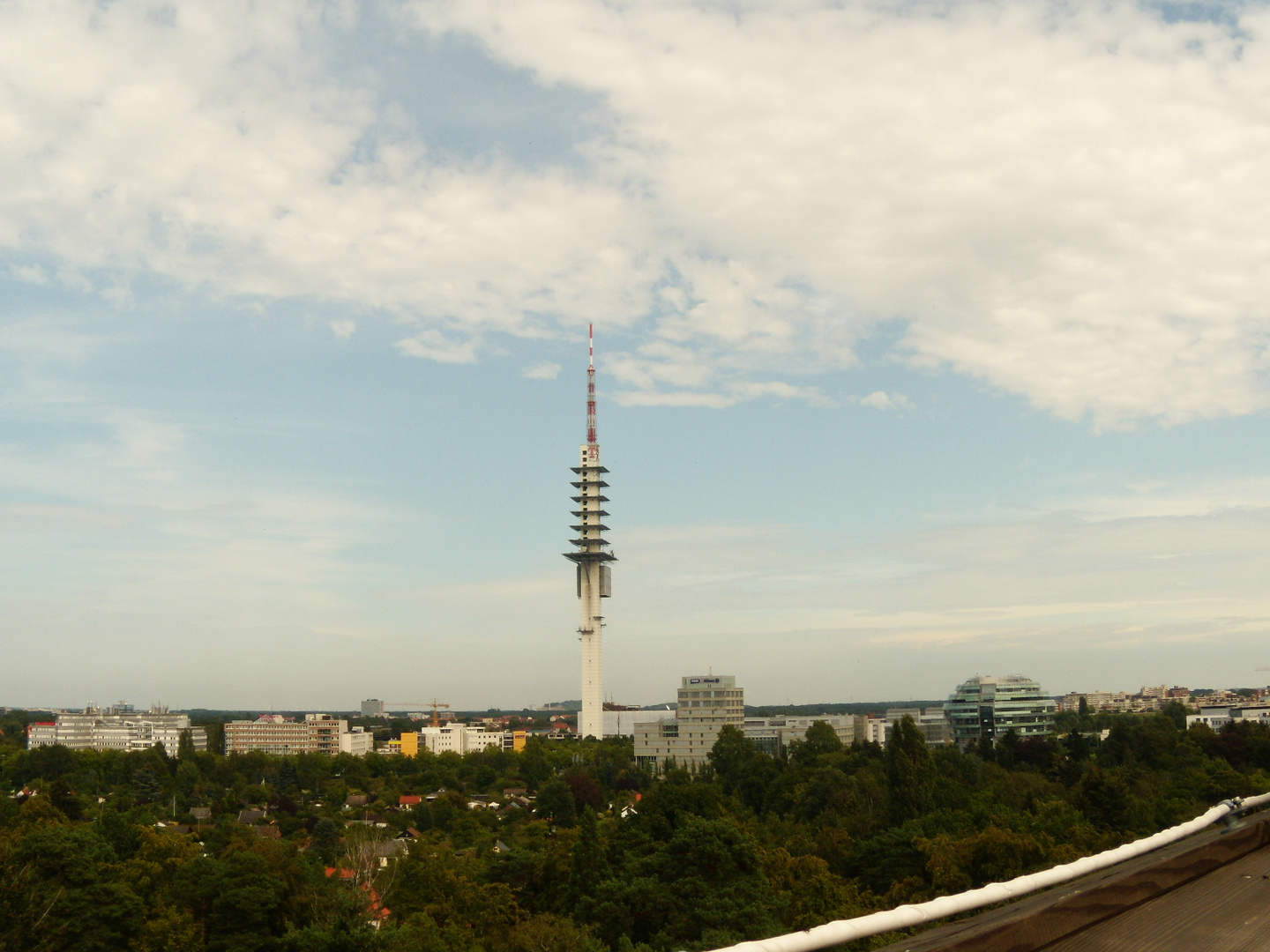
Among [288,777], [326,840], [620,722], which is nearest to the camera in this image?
[326,840]

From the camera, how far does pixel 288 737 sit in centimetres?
12769

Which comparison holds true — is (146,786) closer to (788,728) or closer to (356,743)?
(356,743)

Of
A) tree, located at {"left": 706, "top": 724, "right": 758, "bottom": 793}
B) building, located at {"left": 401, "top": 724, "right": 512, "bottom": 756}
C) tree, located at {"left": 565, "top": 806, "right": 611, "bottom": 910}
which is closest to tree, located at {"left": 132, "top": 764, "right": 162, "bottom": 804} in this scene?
tree, located at {"left": 706, "top": 724, "right": 758, "bottom": 793}

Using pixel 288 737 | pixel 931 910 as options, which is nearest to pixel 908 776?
pixel 931 910

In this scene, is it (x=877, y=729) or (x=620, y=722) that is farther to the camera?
(x=620, y=722)

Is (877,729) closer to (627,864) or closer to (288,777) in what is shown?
(288,777)

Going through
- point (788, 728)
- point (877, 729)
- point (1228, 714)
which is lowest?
point (877, 729)

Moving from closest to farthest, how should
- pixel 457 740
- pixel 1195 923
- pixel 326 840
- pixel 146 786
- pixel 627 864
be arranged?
1. pixel 1195 923
2. pixel 627 864
3. pixel 326 840
4. pixel 146 786
5. pixel 457 740

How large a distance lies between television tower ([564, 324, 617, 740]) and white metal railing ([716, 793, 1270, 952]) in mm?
104968

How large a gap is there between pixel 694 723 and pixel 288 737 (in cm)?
5948

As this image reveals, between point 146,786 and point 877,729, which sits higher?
point 146,786

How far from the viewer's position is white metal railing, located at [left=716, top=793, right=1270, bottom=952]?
6.29ft

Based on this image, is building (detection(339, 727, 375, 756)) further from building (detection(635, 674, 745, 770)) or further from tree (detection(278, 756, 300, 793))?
tree (detection(278, 756, 300, 793))

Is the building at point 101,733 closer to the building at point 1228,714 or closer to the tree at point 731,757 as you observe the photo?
the tree at point 731,757
